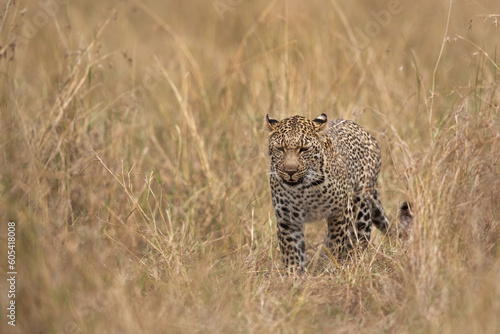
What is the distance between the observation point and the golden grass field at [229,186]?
4.68 m

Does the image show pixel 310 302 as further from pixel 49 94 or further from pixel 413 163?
pixel 49 94

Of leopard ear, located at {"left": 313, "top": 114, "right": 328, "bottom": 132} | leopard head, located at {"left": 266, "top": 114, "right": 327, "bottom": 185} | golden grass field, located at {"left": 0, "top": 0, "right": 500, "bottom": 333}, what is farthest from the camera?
leopard ear, located at {"left": 313, "top": 114, "right": 328, "bottom": 132}

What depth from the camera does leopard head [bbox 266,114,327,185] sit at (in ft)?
18.6

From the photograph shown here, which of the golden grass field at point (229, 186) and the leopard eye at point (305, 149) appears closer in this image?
the golden grass field at point (229, 186)

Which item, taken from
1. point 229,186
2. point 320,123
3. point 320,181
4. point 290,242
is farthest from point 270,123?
point 229,186

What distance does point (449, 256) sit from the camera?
5008 mm

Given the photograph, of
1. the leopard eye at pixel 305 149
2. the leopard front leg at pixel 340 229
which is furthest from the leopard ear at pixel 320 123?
the leopard front leg at pixel 340 229

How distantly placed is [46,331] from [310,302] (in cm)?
189

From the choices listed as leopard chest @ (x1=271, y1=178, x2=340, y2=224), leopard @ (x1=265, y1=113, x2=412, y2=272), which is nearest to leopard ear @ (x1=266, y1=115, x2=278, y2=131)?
leopard @ (x1=265, y1=113, x2=412, y2=272)

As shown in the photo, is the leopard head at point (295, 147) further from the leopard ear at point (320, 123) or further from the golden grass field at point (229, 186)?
the golden grass field at point (229, 186)

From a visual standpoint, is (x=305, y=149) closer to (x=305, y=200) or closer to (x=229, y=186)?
(x=305, y=200)

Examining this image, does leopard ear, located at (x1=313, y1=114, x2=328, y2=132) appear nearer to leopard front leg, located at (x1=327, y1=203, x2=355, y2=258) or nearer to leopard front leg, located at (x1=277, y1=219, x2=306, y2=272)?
leopard front leg, located at (x1=327, y1=203, x2=355, y2=258)

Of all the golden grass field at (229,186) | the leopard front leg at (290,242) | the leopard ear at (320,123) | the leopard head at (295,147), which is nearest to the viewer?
A: the golden grass field at (229,186)

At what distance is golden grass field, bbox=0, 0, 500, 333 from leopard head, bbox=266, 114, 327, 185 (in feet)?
1.58
